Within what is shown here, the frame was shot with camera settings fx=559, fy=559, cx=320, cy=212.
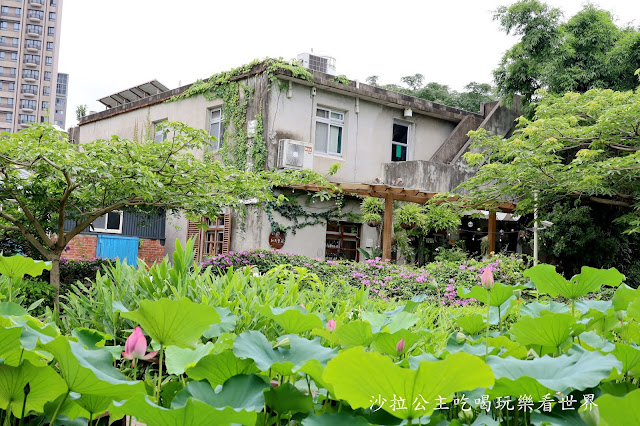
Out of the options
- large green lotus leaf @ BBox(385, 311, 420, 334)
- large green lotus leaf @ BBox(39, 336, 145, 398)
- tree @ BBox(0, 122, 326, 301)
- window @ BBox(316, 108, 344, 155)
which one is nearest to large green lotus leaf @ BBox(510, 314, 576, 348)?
large green lotus leaf @ BBox(385, 311, 420, 334)

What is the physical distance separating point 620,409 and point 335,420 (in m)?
0.39

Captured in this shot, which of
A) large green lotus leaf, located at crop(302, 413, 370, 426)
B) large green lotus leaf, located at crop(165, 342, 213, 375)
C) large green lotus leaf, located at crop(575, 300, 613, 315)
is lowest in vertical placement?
large green lotus leaf, located at crop(302, 413, 370, 426)

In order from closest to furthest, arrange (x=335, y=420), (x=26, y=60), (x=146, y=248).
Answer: (x=335, y=420) → (x=146, y=248) → (x=26, y=60)

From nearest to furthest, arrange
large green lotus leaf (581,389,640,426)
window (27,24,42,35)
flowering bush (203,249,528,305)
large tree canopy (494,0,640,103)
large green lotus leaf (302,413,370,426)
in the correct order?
large green lotus leaf (581,389,640,426) → large green lotus leaf (302,413,370,426) → flowering bush (203,249,528,305) → large tree canopy (494,0,640,103) → window (27,24,42,35)

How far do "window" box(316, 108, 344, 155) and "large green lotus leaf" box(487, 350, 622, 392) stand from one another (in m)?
13.8

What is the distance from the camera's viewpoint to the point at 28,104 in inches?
2773

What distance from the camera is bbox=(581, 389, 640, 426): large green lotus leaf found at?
2.03 feet

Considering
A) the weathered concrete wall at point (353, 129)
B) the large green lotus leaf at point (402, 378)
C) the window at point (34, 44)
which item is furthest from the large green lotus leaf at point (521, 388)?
the window at point (34, 44)

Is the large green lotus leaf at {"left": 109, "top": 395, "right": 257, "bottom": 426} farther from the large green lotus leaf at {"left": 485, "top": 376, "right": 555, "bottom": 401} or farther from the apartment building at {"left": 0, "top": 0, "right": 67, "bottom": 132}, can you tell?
the apartment building at {"left": 0, "top": 0, "right": 67, "bottom": 132}

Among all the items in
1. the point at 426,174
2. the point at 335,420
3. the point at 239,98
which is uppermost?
the point at 239,98

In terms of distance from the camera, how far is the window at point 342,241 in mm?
14734

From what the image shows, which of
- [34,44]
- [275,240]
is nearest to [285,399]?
[275,240]

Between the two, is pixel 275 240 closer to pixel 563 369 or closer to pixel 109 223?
pixel 109 223

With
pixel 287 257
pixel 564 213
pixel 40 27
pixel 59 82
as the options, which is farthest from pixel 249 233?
pixel 59 82
